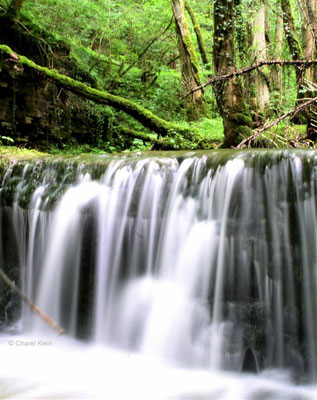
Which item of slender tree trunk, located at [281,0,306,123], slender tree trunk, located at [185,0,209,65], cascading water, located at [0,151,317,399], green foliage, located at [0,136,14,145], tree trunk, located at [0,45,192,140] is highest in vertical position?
slender tree trunk, located at [185,0,209,65]

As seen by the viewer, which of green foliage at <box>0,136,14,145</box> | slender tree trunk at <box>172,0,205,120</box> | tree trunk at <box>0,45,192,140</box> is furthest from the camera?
slender tree trunk at <box>172,0,205,120</box>

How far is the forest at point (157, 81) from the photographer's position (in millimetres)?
5941

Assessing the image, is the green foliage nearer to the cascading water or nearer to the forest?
the forest

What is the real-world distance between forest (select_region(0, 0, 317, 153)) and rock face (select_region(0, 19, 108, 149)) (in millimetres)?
22

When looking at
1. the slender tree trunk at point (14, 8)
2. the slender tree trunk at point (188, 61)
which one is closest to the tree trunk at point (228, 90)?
the slender tree trunk at point (188, 61)

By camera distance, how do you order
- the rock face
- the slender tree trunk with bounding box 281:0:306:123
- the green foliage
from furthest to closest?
the rock face, the slender tree trunk with bounding box 281:0:306:123, the green foliage

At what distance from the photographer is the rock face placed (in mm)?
7590

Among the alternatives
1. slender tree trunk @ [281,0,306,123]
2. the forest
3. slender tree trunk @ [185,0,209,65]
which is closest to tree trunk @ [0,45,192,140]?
the forest

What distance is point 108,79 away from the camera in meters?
13.1

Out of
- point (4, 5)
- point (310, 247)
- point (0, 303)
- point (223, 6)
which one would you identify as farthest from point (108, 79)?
point (310, 247)

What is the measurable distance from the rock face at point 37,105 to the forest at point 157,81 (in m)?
0.02

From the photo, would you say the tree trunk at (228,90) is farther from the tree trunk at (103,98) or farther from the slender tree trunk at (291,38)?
the slender tree trunk at (291,38)

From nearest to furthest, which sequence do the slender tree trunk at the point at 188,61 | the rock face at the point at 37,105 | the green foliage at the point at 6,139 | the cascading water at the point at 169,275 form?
the cascading water at the point at 169,275 < the green foliage at the point at 6,139 < the rock face at the point at 37,105 < the slender tree trunk at the point at 188,61

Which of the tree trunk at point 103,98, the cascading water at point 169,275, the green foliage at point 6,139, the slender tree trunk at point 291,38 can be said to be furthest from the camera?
the slender tree trunk at point 291,38
